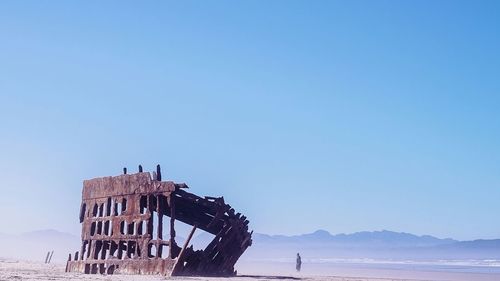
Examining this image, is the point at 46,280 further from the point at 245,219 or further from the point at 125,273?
the point at 245,219

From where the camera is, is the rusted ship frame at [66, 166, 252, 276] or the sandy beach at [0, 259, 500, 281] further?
the rusted ship frame at [66, 166, 252, 276]

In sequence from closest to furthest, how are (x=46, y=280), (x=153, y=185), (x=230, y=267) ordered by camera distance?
1. (x=46, y=280)
2. (x=153, y=185)
3. (x=230, y=267)

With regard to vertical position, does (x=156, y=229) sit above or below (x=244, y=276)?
above

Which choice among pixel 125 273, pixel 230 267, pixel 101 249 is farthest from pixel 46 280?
pixel 230 267

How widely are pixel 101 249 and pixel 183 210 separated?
142 inches

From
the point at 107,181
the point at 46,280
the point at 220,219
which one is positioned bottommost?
the point at 46,280

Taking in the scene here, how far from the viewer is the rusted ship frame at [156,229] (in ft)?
59.8

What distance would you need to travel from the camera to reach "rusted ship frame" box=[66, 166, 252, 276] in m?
18.2

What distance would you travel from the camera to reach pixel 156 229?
19.7 m

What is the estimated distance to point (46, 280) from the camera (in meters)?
16.1

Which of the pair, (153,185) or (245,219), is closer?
(153,185)

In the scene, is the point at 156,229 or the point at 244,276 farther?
the point at 244,276

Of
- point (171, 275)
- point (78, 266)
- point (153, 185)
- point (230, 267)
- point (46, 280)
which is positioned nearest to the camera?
point (46, 280)

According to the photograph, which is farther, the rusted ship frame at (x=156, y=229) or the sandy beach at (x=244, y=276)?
the rusted ship frame at (x=156, y=229)
